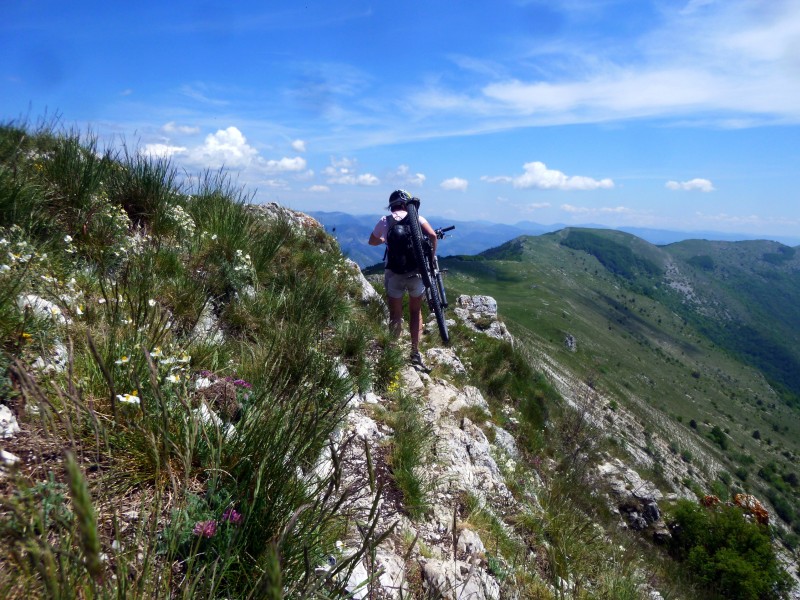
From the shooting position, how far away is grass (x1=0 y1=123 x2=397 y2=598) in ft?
4.95

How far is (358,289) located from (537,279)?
189904 mm

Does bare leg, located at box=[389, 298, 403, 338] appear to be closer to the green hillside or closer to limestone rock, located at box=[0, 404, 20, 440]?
limestone rock, located at box=[0, 404, 20, 440]

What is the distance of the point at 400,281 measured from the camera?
7.40 metres

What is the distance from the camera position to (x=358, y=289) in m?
9.02

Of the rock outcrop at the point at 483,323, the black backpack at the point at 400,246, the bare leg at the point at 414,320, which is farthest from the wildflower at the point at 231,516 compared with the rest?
the rock outcrop at the point at 483,323

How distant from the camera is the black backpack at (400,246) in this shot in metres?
7.00

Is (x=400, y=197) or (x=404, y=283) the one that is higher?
(x=400, y=197)

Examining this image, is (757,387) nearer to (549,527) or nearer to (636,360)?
(636,360)

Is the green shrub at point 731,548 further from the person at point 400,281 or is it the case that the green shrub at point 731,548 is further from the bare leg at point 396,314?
the bare leg at point 396,314

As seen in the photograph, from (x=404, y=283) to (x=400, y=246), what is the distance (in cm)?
69

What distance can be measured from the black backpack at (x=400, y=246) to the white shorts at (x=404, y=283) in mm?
157

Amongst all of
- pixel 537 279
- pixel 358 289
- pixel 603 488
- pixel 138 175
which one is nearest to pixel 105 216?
pixel 138 175

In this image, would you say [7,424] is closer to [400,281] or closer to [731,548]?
[400,281]

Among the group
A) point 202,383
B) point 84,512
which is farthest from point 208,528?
point 84,512
